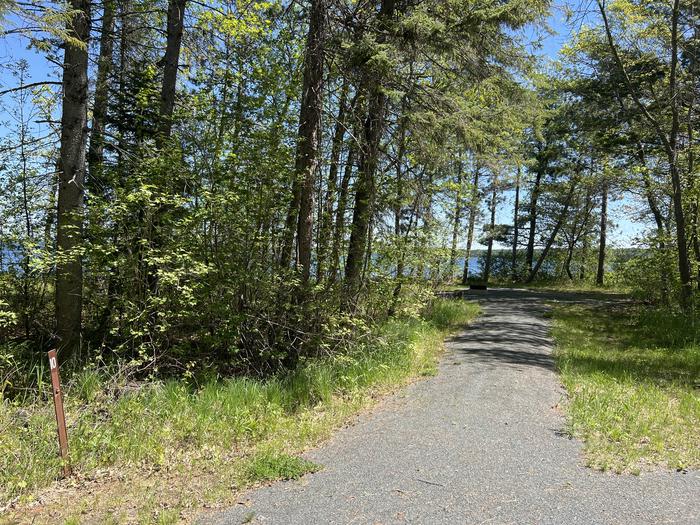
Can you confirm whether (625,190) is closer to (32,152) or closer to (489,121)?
(489,121)

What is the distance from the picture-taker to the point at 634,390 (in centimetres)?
670

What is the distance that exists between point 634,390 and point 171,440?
586 cm

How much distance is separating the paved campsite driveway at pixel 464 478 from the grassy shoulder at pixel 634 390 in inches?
11.7

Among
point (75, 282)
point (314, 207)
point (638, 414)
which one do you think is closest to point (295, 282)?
point (314, 207)

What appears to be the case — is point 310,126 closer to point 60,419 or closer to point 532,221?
point 60,419

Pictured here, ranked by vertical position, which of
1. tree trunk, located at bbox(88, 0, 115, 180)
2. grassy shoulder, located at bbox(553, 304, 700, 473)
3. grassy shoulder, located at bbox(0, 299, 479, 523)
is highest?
tree trunk, located at bbox(88, 0, 115, 180)

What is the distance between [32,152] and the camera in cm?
795

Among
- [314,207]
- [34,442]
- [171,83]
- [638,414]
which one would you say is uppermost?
[171,83]

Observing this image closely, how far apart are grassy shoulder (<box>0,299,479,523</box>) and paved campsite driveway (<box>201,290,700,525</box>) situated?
1.09ft

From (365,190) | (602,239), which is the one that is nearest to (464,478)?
(365,190)

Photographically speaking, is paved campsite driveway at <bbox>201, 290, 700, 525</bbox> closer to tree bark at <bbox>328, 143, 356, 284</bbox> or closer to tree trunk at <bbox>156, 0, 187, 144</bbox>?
tree bark at <bbox>328, 143, 356, 284</bbox>

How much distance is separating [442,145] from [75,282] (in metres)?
6.57

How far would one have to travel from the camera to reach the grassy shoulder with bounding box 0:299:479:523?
3.83 metres

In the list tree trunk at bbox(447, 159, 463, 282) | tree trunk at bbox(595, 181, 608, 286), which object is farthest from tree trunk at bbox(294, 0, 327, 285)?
tree trunk at bbox(595, 181, 608, 286)
